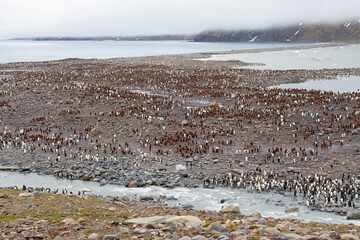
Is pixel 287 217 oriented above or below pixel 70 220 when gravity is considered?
below

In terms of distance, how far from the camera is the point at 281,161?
20.5 meters

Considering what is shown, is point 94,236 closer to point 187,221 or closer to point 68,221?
point 68,221

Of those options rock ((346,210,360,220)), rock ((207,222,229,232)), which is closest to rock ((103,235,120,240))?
rock ((207,222,229,232))

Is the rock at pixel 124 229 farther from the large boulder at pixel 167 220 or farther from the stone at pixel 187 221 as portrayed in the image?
the stone at pixel 187 221

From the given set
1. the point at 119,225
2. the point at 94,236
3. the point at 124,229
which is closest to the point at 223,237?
the point at 124,229

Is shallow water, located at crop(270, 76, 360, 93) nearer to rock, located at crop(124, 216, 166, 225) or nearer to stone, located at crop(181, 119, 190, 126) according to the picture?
stone, located at crop(181, 119, 190, 126)

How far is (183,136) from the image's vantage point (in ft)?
82.9

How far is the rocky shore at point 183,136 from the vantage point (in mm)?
19297

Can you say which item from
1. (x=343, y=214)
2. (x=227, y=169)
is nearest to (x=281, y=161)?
(x=227, y=169)

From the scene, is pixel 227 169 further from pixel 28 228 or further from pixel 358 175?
pixel 28 228

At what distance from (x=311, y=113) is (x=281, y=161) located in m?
9.82

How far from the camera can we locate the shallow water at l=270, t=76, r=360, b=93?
45.7m

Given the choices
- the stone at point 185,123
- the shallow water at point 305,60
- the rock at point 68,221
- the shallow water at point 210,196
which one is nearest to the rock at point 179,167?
the shallow water at point 210,196

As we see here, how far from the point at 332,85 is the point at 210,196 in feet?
127
